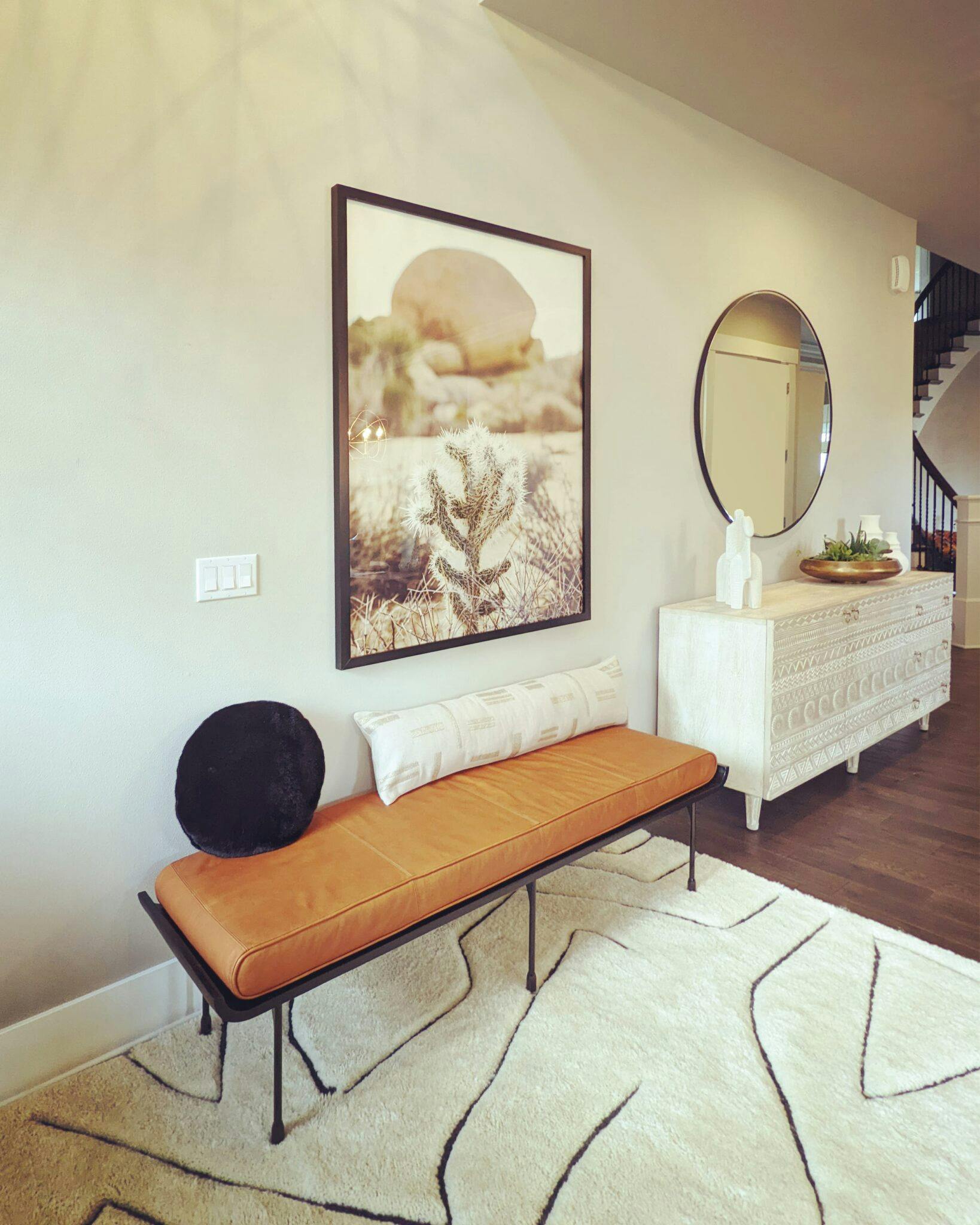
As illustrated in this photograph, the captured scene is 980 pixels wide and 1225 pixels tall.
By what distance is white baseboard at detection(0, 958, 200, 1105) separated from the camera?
1738 millimetres

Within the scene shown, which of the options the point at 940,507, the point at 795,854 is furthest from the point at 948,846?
the point at 940,507

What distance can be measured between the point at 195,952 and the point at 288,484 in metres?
1.14

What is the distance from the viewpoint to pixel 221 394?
1.97 m

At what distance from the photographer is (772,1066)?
1770 mm

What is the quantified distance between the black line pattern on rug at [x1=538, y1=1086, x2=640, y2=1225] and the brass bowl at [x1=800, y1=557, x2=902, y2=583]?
2.68 m

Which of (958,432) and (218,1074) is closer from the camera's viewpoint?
(218,1074)

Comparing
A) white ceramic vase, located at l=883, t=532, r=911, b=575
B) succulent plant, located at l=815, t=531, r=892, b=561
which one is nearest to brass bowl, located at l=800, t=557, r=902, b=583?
succulent plant, located at l=815, t=531, r=892, b=561

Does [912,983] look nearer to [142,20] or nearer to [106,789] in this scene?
[106,789]

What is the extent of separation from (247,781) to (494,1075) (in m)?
0.86

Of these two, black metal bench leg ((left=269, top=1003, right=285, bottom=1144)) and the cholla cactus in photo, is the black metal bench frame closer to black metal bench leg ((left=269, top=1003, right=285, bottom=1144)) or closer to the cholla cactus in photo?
black metal bench leg ((left=269, top=1003, right=285, bottom=1144))

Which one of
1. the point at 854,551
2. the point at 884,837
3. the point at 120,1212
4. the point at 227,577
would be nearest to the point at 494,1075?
the point at 120,1212

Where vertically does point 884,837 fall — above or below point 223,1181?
above

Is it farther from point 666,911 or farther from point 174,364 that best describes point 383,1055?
point 174,364

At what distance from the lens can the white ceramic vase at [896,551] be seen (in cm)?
404
